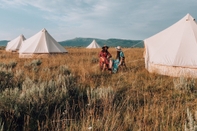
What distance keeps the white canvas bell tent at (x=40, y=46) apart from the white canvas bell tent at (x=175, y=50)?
395 inches

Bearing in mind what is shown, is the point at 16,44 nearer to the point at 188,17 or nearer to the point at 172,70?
the point at 188,17

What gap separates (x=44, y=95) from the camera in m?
3.84

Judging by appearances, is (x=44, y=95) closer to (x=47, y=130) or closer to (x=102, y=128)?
(x=47, y=130)

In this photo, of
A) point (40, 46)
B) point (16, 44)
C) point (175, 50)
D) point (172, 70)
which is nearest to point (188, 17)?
point (175, 50)

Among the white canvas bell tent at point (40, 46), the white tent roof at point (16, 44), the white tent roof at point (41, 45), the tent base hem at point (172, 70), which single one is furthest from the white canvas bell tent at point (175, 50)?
the white tent roof at point (16, 44)

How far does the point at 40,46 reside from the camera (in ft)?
57.4

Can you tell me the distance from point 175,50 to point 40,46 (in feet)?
41.3

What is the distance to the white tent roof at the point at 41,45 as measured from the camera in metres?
17.1

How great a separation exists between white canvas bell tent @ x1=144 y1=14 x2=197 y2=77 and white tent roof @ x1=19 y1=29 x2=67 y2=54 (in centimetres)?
1013

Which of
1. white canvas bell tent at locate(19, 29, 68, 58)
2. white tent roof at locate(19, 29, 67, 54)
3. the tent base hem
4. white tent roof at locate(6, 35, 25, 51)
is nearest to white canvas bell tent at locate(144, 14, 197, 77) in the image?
the tent base hem

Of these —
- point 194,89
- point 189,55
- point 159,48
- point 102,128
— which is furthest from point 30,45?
point 102,128

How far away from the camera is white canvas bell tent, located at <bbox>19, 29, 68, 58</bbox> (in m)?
16.9

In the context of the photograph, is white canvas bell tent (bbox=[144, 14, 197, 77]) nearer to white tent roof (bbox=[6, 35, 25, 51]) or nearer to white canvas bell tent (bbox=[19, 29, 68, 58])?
white canvas bell tent (bbox=[19, 29, 68, 58])

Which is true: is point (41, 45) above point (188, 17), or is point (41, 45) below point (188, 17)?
below
